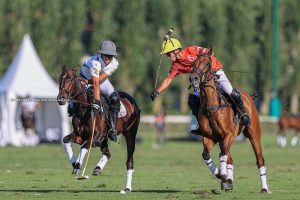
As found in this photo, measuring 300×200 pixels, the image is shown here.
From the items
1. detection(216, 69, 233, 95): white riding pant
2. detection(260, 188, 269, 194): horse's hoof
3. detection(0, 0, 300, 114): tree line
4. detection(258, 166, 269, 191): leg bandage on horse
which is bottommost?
detection(260, 188, 269, 194): horse's hoof

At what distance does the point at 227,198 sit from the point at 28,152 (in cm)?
2302

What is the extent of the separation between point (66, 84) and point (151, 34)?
5093 centimetres

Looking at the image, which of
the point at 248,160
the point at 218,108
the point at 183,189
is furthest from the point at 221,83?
the point at 248,160

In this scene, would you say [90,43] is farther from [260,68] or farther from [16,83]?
[16,83]

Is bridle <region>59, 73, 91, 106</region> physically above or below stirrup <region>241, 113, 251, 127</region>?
above

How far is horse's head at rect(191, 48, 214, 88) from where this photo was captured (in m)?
18.4

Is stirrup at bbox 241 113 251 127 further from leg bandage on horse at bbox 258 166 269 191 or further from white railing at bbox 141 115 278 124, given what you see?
white railing at bbox 141 115 278 124

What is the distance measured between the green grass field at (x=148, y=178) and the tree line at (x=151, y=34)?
93.5 ft

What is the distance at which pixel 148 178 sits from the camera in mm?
24906

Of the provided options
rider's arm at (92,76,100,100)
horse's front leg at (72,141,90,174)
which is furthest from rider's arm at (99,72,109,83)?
horse's front leg at (72,141,90,174)

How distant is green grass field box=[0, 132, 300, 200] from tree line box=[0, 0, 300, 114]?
1122 inches

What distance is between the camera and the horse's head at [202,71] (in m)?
18.4

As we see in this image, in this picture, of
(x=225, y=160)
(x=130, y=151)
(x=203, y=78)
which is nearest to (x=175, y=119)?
(x=130, y=151)

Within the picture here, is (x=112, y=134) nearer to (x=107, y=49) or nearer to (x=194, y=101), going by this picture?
(x=107, y=49)
